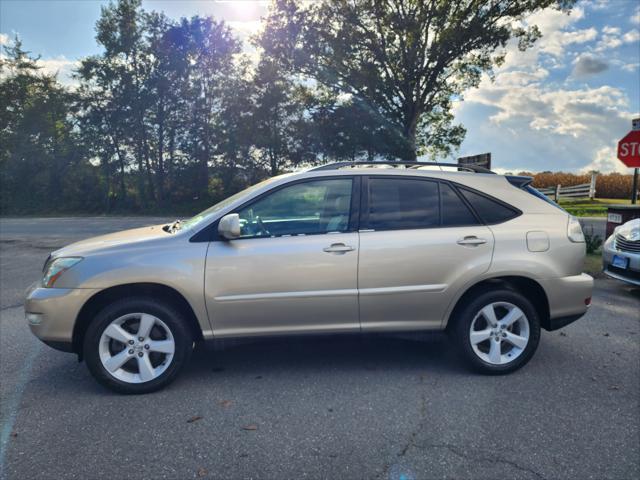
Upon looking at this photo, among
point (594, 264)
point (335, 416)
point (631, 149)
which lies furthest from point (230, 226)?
point (631, 149)

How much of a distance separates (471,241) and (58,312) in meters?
3.26

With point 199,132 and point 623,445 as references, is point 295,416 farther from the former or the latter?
point 199,132

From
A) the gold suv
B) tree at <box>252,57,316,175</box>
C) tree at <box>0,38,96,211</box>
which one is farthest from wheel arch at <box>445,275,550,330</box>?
tree at <box>0,38,96,211</box>

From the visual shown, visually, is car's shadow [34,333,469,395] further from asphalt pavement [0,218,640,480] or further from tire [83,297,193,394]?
tire [83,297,193,394]

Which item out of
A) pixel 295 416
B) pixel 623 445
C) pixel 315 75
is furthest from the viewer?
pixel 315 75

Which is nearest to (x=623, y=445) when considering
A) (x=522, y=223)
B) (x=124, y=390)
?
(x=522, y=223)

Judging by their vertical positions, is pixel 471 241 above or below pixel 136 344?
above

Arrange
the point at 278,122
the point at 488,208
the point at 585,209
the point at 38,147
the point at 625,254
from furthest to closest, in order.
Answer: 1. the point at 38,147
2. the point at 278,122
3. the point at 585,209
4. the point at 625,254
5. the point at 488,208

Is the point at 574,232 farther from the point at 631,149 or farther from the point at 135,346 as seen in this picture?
the point at 631,149

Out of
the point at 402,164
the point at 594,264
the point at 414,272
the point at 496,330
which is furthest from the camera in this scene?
the point at 594,264

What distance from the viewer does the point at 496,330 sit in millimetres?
3631

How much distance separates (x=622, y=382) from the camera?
351 centimetres

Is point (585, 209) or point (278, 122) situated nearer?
point (585, 209)

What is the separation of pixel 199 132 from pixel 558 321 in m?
27.1
